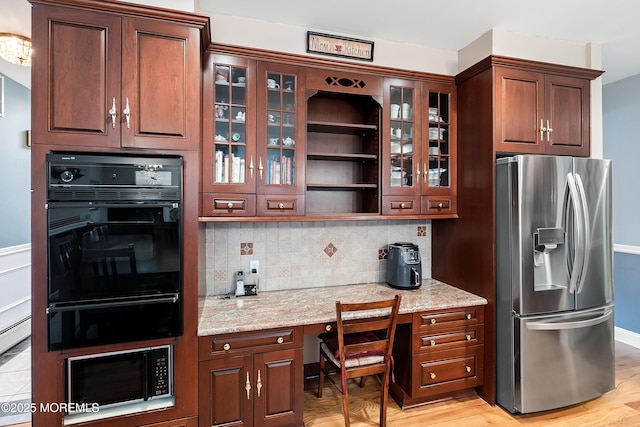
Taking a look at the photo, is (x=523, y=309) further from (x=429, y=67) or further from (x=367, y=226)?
(x=429, y=67)

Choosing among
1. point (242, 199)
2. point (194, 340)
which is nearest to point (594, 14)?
point (242, 199)

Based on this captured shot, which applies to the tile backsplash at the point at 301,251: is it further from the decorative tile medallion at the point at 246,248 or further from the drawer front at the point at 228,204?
the drawer front at the point at 228,204

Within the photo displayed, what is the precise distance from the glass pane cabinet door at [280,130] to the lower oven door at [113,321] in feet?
3.34

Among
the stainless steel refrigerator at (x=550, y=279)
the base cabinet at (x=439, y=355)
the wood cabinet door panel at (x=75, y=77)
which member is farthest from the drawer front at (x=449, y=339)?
the wood cabinet door panel at (x=75, y=77)

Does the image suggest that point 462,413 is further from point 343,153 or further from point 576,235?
point 343,153

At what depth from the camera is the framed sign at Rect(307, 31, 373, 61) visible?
8.10ft

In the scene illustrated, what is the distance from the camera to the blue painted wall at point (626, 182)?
330 centimetres

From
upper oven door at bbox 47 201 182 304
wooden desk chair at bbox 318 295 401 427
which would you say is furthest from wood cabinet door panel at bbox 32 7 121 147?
wooden desk chair at bbox 318 295 401 427

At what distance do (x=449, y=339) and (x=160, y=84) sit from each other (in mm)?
2469

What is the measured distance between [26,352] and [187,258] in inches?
108

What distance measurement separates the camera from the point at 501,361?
2.36m

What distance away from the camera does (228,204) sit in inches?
86.0

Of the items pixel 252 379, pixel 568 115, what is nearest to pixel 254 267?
pixel 252 379

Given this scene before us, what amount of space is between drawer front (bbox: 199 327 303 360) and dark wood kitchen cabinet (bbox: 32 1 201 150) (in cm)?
109
